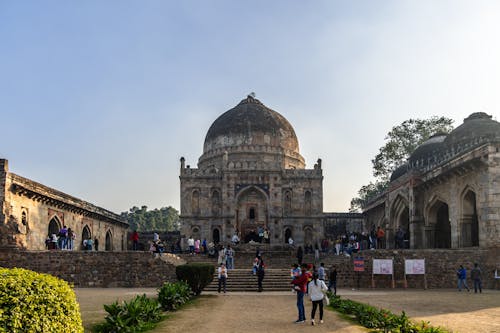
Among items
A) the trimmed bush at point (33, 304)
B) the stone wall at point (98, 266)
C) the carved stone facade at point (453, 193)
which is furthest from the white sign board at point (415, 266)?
the trimmed bush at point (33, 304)

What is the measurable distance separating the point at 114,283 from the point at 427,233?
16.6 metres

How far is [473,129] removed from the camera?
1176 inches

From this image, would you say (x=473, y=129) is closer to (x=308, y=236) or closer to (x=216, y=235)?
(x=308, y=236)

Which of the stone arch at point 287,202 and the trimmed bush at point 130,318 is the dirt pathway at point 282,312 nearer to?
the trimmed bush at point 130,318

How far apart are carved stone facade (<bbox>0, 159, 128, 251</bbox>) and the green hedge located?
15.7m

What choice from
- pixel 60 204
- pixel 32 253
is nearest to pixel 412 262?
pixel 32 253

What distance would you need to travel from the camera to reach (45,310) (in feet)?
23.0

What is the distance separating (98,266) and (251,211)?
61.1ft

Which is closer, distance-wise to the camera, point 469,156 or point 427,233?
point 469,156

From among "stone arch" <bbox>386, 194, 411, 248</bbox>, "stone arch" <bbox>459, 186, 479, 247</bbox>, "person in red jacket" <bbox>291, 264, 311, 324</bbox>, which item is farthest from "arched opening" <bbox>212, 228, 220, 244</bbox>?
"person in red jacket" <bbox>291, 264, 311, 324</bbox>

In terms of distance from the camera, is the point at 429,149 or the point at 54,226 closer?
the point at 54,226

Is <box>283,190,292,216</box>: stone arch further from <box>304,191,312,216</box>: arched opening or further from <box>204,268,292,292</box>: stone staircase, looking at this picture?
<box>204,268,292,292</box>: stone staircase

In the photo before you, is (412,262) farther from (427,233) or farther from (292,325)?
(292,325)

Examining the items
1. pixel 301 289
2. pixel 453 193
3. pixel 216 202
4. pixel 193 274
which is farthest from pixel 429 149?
pixel 301 289
